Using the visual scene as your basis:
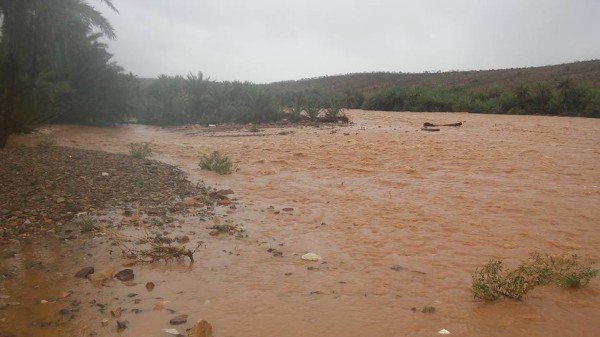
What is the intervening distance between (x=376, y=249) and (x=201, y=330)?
181 cm

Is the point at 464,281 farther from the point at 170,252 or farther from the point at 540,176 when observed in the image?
the point at 540,176

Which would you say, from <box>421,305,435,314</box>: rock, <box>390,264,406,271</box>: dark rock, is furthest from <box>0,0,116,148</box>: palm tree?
<box>421,305,435,314</box>: rock

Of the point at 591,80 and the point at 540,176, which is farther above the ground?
the point at 591,80

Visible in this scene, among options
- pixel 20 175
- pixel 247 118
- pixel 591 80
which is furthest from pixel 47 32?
pixel 591 80

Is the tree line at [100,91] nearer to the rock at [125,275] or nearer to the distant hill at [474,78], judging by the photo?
the rock at [125,275]

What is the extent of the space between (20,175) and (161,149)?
14.3 feet

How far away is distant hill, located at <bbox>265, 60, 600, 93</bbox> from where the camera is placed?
41.3m

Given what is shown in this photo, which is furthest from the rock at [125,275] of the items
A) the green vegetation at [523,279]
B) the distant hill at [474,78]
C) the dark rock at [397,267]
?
the distant hill at [474,78]

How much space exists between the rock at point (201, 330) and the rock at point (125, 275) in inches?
36.2

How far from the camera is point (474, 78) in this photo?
50781 millimetres

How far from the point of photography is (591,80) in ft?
124

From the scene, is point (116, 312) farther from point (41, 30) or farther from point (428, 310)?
point (41, 30)

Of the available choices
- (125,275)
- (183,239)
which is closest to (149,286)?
(125,275)

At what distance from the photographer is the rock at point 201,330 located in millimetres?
2291
